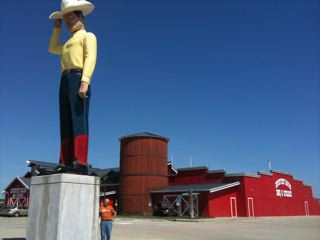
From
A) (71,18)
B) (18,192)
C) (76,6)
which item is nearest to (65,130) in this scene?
(71,18)

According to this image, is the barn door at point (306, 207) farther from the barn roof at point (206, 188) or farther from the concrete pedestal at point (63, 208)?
the concrete pedestal at point (63, 208)

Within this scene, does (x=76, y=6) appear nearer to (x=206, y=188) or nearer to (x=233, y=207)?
(x=206, y=188)

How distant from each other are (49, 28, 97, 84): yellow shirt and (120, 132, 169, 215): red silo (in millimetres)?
35154

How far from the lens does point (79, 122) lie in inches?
308

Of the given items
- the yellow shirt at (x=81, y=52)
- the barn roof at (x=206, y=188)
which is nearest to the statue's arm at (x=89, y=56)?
the yellow shirt at (x=81, y=52)

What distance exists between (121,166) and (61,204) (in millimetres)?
37309

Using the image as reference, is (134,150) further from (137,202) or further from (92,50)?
(92,50)

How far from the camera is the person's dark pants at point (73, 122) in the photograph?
773 centimetres

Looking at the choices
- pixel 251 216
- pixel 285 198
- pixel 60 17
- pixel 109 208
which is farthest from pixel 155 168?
pixel 60 17

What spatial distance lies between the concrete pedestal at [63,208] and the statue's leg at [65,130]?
0.64m

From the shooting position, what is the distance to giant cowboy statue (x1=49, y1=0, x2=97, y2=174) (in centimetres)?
772

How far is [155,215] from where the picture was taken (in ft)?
133

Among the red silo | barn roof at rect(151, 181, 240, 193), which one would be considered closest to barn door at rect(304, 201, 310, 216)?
barn roof at rect(151, 181, 240, 193)

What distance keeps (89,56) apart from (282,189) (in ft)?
145
